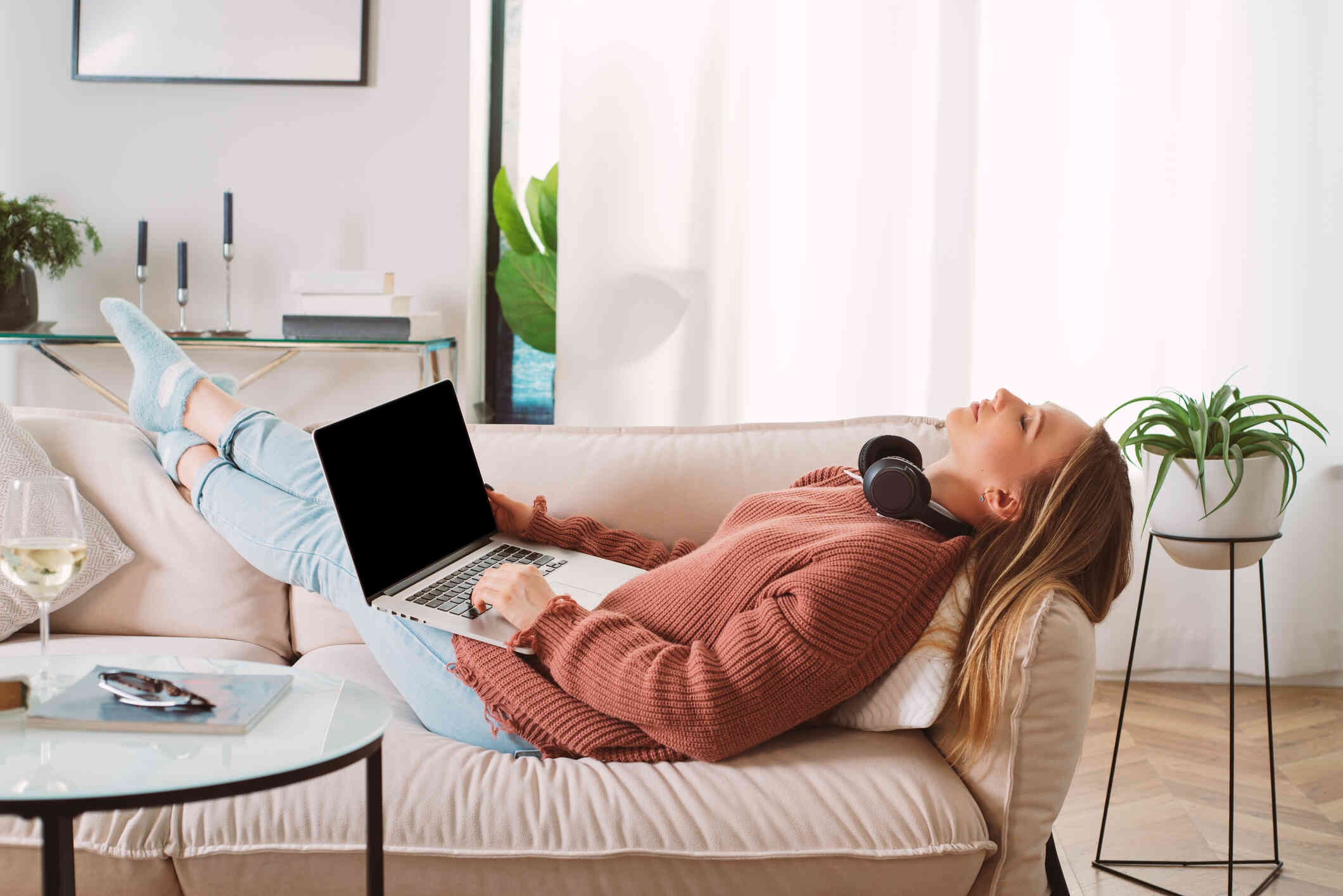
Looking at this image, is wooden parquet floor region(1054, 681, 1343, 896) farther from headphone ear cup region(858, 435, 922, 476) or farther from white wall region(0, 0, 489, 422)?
white wall region(0, 0, 489, 422)

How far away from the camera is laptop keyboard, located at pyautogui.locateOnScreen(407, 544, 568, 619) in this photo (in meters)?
1.35

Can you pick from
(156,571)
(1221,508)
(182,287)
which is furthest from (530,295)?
(1221,508)

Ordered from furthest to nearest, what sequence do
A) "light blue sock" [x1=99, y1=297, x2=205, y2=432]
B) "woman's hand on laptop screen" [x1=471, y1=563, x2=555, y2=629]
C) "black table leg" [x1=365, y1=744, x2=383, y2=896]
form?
"light blue sock" [x1=99, y1=297, x2=205, y2=432] < "woman's hand on laptop screen" [x1=471, y1=563, x2=555, y2=629] < "black table leg" [x1=365, y1=744, x2=383, y2=896]

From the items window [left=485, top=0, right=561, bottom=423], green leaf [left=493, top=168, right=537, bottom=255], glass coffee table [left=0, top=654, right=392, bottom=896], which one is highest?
window [left=485, top=0, right=561, bottom=423]

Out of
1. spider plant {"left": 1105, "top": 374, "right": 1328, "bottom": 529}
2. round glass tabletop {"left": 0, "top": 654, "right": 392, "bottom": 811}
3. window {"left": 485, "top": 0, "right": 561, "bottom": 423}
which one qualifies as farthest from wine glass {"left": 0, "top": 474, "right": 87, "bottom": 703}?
window {"left": 485, "top": 0, "right": 561, "bottom": 423}

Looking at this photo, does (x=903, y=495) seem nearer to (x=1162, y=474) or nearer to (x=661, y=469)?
(x=661, y=469)

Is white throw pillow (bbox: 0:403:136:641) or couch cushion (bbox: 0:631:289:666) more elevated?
white throw pillow (bbox: 0:403:136:641)

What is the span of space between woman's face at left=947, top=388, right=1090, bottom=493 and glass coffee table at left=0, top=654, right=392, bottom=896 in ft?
2.69

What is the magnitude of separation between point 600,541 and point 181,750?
0.84 metres

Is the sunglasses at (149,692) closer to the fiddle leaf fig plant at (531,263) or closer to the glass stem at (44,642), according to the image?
the glass stem at (44,642)

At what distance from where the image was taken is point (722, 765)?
3.87 ft

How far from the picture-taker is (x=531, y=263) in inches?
108

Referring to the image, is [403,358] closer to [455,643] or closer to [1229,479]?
[455,643]

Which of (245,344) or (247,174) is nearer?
(245,344)
